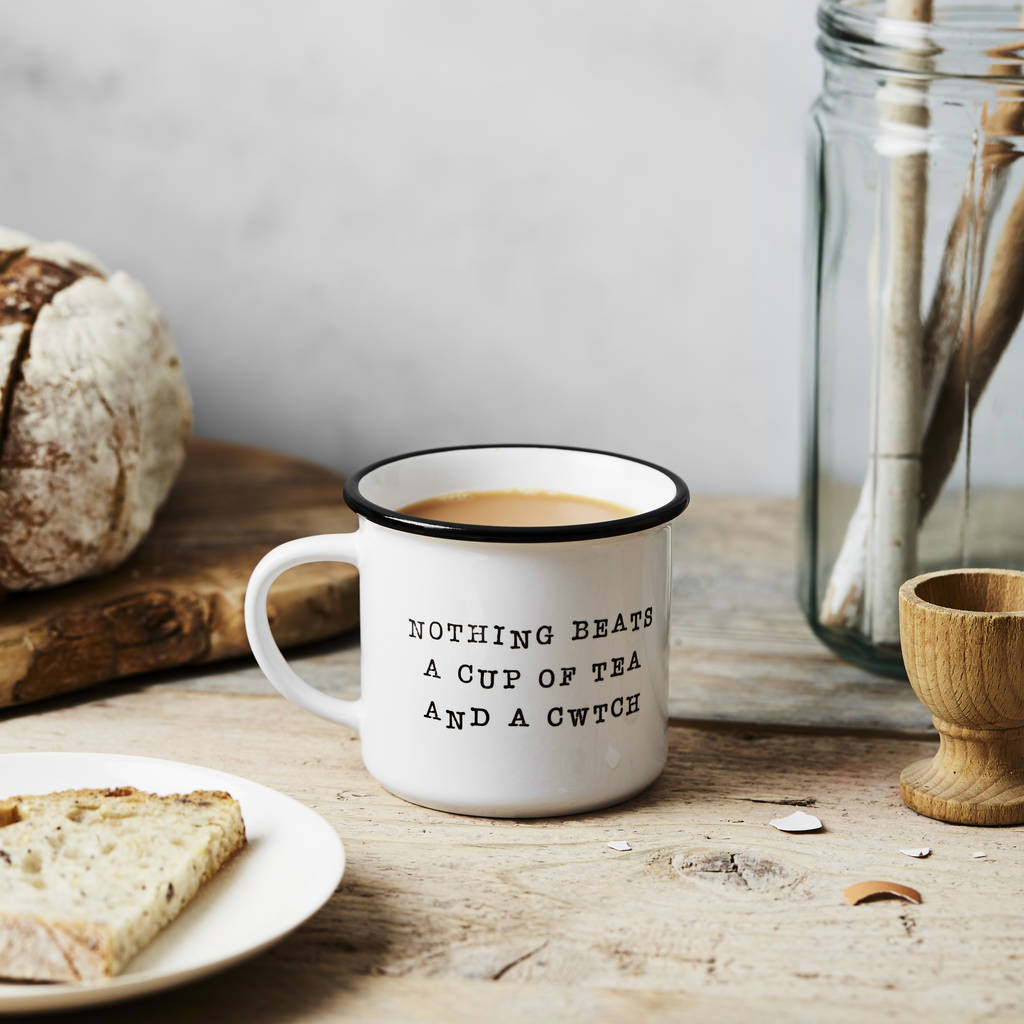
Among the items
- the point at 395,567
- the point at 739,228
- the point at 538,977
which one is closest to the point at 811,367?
the point at 739,228

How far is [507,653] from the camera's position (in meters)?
0.57

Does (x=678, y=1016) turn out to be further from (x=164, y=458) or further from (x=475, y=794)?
(x=164, y=458)

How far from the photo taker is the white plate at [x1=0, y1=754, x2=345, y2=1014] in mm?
430

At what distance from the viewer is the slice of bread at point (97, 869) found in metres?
0.44

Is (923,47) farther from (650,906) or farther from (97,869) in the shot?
(97,869)

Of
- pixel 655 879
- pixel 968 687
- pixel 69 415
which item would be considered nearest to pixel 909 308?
pixel 968 687

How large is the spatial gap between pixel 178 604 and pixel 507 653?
0.28 m

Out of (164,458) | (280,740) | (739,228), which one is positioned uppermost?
(739,228)

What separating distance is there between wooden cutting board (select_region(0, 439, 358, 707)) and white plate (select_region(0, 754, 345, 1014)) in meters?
0.14

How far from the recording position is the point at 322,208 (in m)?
1.06

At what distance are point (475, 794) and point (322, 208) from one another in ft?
2.02

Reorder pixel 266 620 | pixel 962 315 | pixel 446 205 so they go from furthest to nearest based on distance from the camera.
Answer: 1. pixel 446 205
2. pixel 962 315
3. pixel 266 620

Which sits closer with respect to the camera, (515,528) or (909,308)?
(515,528)

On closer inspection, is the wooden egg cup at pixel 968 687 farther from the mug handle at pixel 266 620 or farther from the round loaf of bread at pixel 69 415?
the round loaf of bread at pixel 69 415
